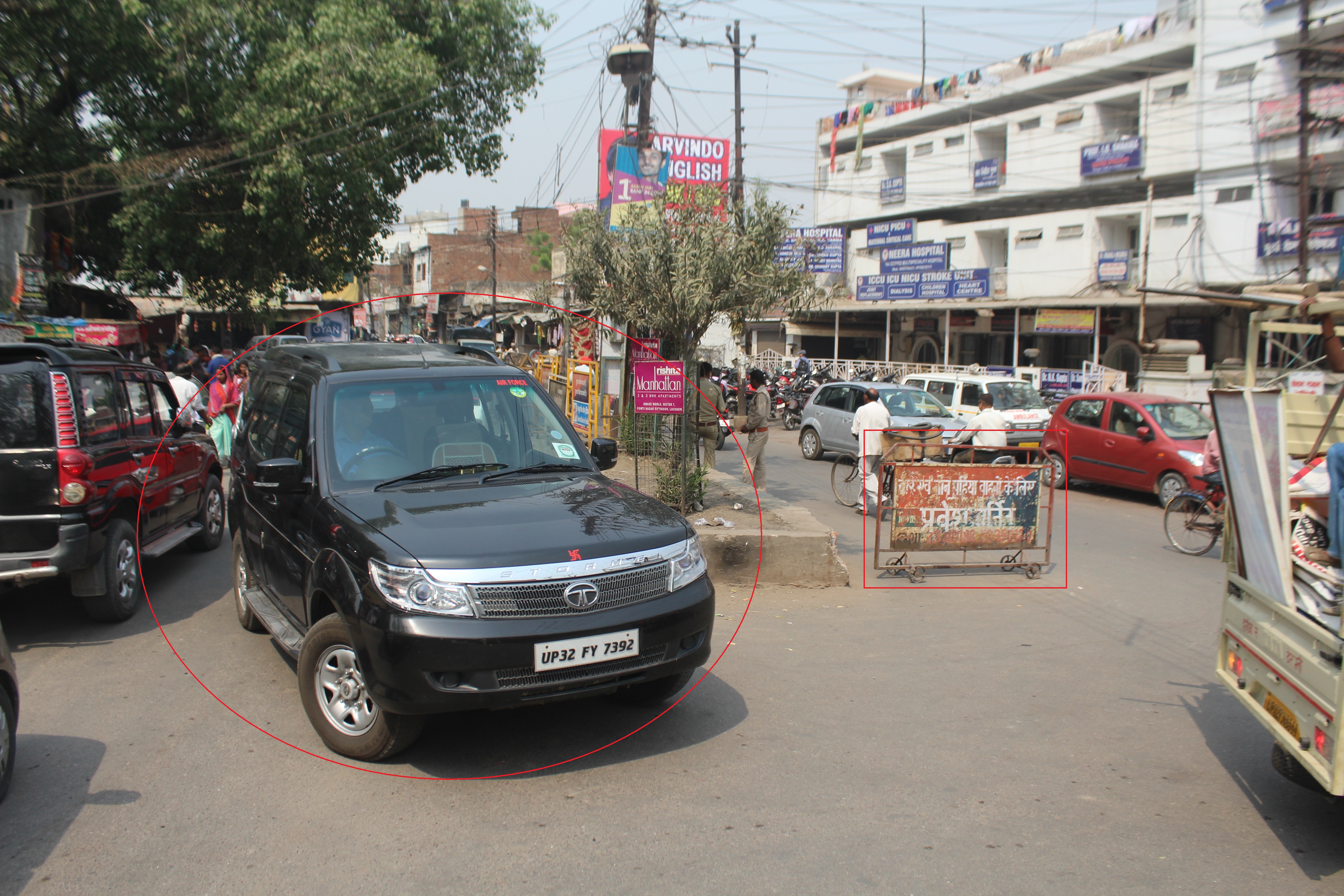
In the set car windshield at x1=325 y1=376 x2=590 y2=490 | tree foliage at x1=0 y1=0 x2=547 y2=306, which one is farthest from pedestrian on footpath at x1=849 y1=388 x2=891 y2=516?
tree foliage at x1=0 y1=0 x2=547 y2=306

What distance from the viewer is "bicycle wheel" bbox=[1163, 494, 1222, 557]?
1028 cm

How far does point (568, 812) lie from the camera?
3.88 meters

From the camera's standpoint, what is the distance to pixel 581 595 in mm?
4070

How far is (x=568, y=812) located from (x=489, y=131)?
23.1 m

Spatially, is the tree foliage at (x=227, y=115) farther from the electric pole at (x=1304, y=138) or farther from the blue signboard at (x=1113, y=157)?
the blue signboard at (x=1113, y=157)

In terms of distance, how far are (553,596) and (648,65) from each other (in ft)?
54.7

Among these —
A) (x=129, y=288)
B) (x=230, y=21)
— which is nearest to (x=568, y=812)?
(x=230, y=21)

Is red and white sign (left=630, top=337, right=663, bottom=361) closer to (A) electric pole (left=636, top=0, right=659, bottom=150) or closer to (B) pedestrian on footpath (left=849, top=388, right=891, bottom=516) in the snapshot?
(B) pedestrian on footpath (left=849, top=388, right=891, bottom=516)

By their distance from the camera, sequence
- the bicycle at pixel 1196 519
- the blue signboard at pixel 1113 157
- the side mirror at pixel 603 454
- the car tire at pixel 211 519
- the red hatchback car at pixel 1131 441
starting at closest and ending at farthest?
the side mirror at pixel 603 454
the car tire at pixel 211 519
the bicycle at pixel 1196 519
the red hatchback car at pixel 1131 441
the blue signboard at pixel 1113 157

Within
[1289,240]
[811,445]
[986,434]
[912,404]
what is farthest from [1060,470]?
[1289,240]

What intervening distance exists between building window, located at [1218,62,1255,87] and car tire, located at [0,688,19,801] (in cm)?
3253

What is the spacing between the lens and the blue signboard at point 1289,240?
965 inches

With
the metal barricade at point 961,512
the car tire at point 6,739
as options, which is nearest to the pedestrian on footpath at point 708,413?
the metal barricade at point 961,512

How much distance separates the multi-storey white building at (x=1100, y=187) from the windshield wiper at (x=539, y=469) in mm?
22771
